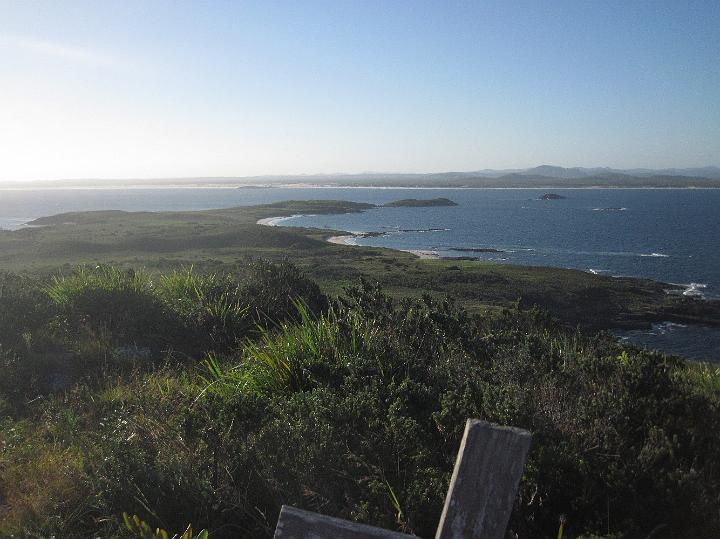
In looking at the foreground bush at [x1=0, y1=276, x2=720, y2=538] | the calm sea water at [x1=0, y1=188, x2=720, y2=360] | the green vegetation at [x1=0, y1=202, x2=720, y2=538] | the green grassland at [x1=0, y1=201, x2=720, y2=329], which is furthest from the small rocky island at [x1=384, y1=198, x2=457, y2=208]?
the foreground bush at [x1=0, y1=276, x2=720, y2=538]

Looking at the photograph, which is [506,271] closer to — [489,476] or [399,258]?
[399,258]

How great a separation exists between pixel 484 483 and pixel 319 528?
23.8 inches

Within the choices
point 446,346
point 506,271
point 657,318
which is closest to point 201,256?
point 506,271

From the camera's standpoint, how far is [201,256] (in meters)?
51.2

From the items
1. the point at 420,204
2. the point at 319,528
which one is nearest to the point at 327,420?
the point at 319,528

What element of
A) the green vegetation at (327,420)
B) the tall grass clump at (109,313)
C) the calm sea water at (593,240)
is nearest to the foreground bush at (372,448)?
the green vegetation at (327,420)

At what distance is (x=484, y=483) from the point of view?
214 centimetres

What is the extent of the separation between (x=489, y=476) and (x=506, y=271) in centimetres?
4555

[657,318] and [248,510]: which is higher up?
[248,510]

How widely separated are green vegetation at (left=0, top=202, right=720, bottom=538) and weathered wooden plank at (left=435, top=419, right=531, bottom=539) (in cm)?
143

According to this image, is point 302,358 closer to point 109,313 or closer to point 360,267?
point 109,313

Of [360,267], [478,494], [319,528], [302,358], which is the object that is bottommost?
[360,267]

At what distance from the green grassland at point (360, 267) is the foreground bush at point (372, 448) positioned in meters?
15.2

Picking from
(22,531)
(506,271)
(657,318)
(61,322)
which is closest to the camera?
(22,531)
